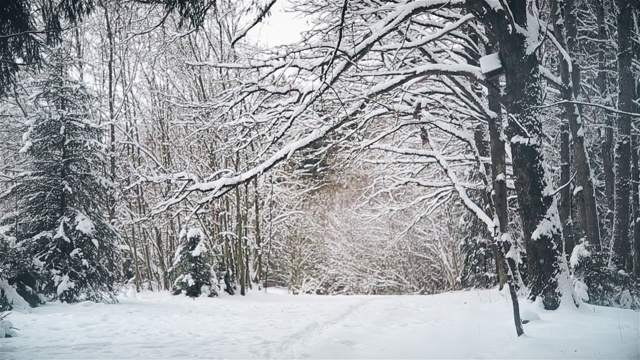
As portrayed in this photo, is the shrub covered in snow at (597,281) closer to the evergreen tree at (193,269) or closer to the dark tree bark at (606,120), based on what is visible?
the dark tree bark at (606,120)

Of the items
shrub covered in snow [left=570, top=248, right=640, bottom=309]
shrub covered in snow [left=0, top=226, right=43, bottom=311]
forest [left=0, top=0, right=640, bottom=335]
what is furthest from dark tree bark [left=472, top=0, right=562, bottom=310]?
shrub covered in snow [left=0, top=226, right=43, bottom=311]

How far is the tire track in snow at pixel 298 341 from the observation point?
500cm

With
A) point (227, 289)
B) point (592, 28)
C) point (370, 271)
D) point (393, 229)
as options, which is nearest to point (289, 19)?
point (592, 28)

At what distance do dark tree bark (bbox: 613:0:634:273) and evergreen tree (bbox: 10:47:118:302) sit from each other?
1186cm

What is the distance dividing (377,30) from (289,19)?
130 inches

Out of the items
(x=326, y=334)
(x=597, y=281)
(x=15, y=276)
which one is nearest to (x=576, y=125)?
(x=597, y=281)

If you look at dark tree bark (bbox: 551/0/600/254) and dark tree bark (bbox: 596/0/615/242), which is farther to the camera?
dark tree bark (bbox: 596/0/615/242)

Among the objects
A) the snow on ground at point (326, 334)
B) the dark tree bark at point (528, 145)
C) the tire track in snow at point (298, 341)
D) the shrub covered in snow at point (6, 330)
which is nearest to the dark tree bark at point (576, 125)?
the snow on ground at point (326, 334)

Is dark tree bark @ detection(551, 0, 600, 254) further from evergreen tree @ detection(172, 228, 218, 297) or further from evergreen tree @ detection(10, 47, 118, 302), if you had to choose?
evergreen tree @ detection(10, 47, 118, 302)

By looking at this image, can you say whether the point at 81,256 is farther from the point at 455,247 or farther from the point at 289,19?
the point at 455,247

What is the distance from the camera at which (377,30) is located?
511 cm

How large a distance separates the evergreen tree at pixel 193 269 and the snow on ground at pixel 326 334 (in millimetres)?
3541

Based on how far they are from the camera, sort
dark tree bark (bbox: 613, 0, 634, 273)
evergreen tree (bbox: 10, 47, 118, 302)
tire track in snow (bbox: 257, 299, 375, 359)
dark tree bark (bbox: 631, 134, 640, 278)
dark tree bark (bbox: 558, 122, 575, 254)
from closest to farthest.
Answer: tire track in snow (bbox: 257, 299, 375, 359) < dark tree bark (bbox: 613, 0, 634, 273) < dark tree bark (bbox: 558, 122, 575, 254) < evergreen tree (bbox: 10, 47, 118, 302) < dark tree bark (bbox: 631, 134, 640, 278)

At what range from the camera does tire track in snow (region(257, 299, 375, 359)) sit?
5.00 meters
